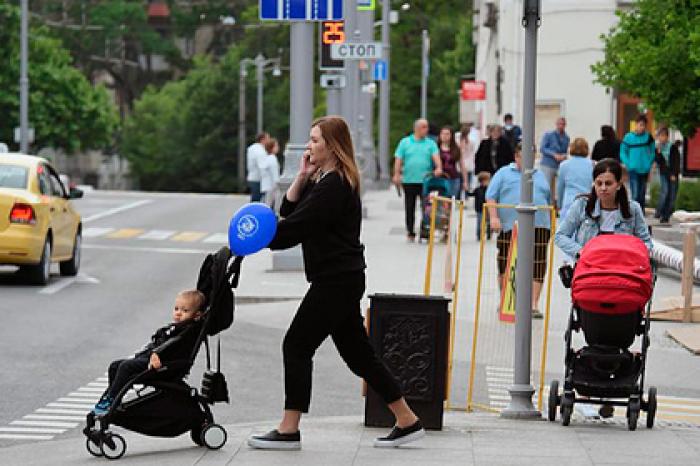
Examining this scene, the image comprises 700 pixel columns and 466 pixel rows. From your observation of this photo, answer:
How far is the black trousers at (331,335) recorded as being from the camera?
9.48 metres

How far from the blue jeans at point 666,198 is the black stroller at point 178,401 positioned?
20.3m

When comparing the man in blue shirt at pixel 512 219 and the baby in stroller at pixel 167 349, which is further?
the man in blue shirt at pixel 512 219

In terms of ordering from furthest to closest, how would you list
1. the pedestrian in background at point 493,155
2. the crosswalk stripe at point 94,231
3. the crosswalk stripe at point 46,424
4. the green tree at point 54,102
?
the green tree at point 54,102 < the crosswalk stripe at point 94,231 < the pedestrian in background at point 493,155 < the crosswalk stripe at point 46,424

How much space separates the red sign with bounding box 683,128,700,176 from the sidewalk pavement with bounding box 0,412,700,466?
2065 cm

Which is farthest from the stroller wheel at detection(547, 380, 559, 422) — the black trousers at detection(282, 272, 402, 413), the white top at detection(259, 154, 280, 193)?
the white top at detection(259, 154, 280, 193)

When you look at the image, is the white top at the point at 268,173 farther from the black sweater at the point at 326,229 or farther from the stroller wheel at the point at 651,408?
the black sweater at the point at 326,229

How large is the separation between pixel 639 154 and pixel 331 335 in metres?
20.6

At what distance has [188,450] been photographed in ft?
31.6

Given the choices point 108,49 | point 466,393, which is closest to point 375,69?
point 466,393

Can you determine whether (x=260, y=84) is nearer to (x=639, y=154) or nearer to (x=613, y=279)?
(x=639, y=154)

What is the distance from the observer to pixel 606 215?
1161 cm

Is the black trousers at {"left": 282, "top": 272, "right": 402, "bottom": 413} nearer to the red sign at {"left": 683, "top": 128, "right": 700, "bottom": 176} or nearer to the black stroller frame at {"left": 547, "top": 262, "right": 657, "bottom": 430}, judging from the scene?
the black stroller frame at {"left": 547, "top": 262, "right": 657, "bottom": 430}

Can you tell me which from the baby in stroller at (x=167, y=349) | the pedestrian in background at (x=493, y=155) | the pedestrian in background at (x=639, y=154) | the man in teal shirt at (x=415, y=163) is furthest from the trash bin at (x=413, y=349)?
the pedestrian in background at (x=639, y=154)

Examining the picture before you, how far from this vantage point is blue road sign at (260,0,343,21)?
69.1ft
